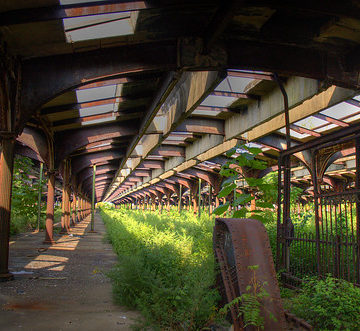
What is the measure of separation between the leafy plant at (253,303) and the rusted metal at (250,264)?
0.05 m

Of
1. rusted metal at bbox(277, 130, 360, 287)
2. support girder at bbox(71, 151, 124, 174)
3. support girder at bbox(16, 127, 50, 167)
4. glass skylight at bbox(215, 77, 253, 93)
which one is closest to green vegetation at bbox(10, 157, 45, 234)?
support girder at bbox(16, 127, 50, 167)

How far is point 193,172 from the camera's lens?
26578 mm

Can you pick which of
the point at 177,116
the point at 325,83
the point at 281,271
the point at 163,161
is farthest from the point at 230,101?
the point at 163,161

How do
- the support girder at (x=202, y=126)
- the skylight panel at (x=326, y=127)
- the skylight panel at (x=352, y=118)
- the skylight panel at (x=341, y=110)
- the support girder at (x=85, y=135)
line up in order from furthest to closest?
the support girder at (x=85, y=135) < the support girder at (x=202, y=126) < the skylight panel at (x=326, y=127) < the skylight panel at (x=352, y=118) < the skylight panel at (x=341, y=110)

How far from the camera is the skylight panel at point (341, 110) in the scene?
33.8 ft

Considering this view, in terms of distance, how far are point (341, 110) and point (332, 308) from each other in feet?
25.5

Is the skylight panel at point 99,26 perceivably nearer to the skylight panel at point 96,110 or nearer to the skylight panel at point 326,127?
the skylight panel at point 96,110

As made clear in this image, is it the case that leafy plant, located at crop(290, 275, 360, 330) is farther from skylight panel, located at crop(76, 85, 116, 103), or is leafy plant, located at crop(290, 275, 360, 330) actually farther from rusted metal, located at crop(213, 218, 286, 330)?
skylight panel, located at crop(76, 85, 116, 103)

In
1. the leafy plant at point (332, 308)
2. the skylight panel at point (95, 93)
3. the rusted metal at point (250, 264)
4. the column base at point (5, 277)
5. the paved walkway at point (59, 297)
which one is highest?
the skylight panel at point (95, 93)

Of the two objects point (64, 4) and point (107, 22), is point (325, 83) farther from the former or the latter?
point (64, 4)

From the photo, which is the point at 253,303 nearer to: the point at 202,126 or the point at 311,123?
the point at 202,126

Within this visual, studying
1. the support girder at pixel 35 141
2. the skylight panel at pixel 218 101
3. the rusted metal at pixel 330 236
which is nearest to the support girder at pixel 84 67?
the rusted metal at pixel 330 236

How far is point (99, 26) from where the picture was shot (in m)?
5.98

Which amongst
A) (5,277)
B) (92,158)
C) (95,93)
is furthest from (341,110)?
(92,158)
